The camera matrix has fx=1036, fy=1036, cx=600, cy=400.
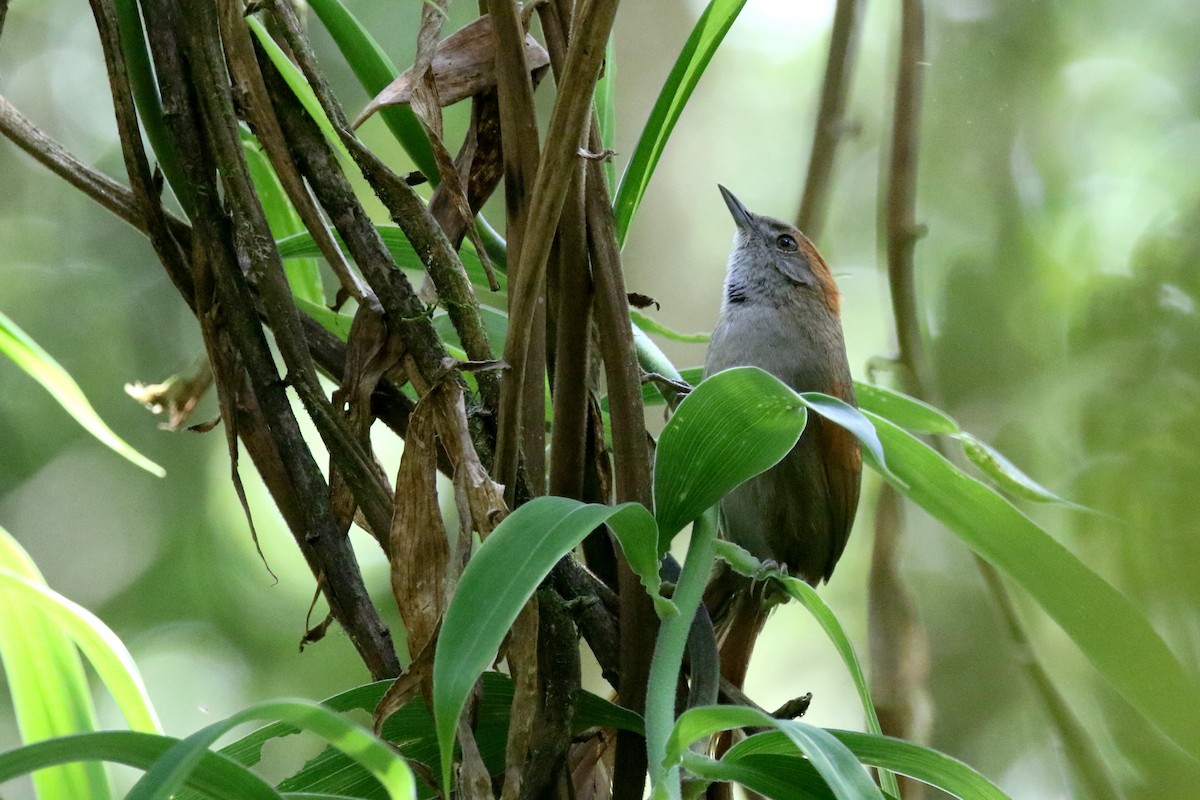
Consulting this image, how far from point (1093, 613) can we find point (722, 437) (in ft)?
1.06

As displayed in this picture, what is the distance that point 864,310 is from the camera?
3852mm

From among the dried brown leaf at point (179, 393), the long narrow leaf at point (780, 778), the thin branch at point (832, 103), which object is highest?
the thin branch at point (832, 103)

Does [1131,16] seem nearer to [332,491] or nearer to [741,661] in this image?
[741,661]

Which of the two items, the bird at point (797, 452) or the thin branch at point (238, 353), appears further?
the bird at point (797, 452)

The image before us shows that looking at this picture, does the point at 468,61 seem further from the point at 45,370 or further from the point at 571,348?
the point at 45,370

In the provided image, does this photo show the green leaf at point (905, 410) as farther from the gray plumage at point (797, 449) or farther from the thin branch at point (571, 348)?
the gray plumage at point (797, 449)

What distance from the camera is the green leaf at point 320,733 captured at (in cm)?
52

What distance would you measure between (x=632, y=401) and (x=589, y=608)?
0.56 feet

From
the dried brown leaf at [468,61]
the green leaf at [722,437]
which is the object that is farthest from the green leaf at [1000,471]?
the dried brown leaf at [468,61]

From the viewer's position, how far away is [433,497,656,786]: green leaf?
1.85 ft

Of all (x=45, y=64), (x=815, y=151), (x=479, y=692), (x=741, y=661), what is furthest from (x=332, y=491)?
(x=45, y=64)

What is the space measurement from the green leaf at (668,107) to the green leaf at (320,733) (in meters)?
0.57

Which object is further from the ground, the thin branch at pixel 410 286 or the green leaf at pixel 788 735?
the thin branch at pixel 410 286

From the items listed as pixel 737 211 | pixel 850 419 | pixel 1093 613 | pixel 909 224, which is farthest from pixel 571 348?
pixel 737 211
